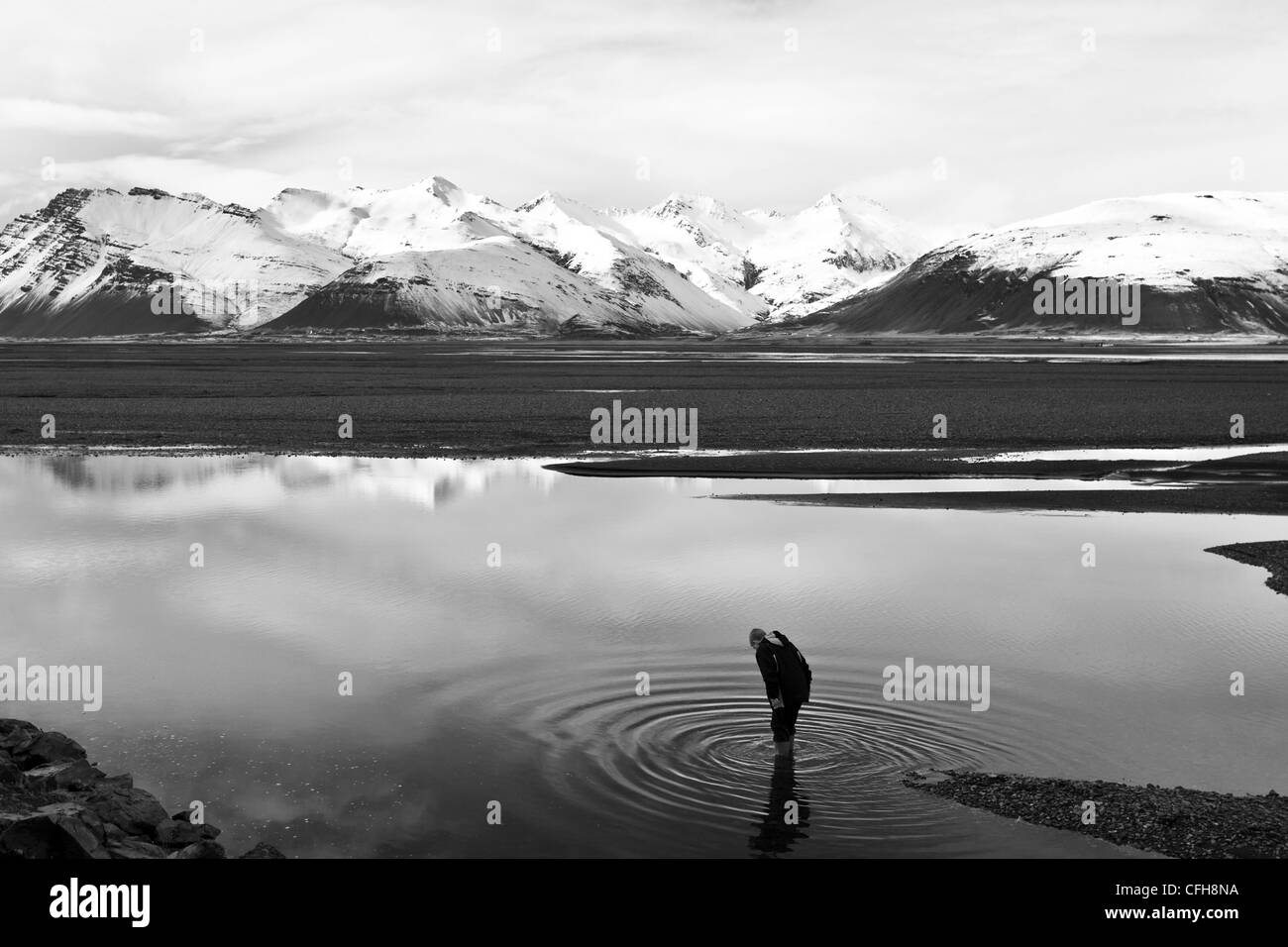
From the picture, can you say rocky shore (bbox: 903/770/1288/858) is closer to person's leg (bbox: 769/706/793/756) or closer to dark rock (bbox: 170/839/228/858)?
person's leg (bbox: 769/706/793/756)

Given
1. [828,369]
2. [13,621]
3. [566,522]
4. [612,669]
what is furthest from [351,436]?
[828,369]

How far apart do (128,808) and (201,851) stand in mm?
1562

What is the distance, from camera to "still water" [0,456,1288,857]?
14836 millimetres

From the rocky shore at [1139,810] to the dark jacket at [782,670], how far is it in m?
1.67

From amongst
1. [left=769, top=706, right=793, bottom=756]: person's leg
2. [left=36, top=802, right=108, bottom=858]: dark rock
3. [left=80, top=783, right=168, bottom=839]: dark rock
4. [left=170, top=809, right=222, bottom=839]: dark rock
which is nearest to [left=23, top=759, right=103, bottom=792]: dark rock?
[left=80, top=783, right=168, bottom=839]: dark rock

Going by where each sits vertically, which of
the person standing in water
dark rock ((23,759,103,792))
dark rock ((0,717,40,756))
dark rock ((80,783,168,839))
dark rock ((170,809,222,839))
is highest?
the person standing in water

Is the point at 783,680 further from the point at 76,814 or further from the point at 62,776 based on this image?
the point at 62,776

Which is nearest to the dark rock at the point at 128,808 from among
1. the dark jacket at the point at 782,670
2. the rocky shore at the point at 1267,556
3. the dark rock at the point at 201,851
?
the dark rock at the point at 201,851

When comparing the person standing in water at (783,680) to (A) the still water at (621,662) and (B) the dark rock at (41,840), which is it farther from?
(B) the dark rock at (41,840)

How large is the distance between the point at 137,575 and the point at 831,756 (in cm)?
1685

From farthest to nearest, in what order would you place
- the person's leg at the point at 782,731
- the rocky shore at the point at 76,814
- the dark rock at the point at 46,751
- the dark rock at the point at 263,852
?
the person's leg at the point at 782,731 < the dark rock at the point at 46,751 < the dark rock at the point at 263,852 < the rocky shore at the point at 76,814

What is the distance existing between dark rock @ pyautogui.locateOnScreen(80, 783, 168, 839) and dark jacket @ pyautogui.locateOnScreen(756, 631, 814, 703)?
7048 millimetres

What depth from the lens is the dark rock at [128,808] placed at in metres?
13.3
